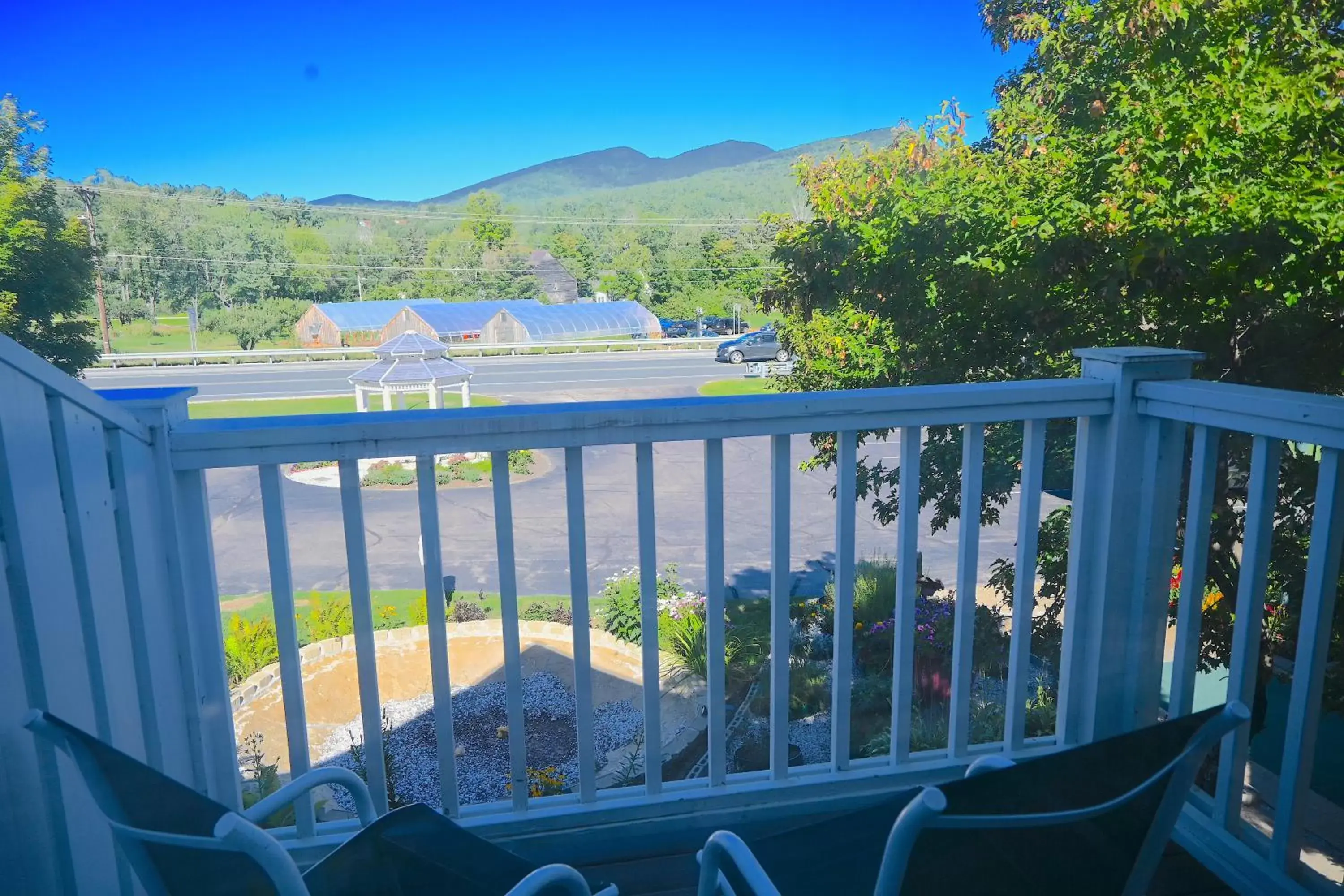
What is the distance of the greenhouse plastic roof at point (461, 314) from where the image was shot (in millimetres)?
5480

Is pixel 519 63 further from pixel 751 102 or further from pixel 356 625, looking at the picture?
pixel 356 625

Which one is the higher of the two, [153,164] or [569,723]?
[153,164]

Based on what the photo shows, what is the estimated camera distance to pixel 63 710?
1.02 m

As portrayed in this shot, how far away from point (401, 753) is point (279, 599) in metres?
3.09

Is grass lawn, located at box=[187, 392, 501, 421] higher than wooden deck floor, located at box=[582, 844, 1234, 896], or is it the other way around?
grass lawn, located at box=[187, 392, 501, 421]

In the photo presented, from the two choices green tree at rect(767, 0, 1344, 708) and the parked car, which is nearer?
green tree at rect(767, 0, 1344, 708)

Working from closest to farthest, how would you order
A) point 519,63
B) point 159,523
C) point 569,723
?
point 159,523
point 569,723
point 519,63

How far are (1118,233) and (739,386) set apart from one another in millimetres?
2130

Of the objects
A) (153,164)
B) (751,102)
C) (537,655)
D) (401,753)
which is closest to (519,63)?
(751,102)

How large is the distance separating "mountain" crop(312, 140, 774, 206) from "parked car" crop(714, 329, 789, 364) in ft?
14.1

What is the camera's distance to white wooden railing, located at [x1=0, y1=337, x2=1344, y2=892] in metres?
1.05

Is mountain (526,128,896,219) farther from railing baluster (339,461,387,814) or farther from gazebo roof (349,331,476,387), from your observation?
railing baluster (339,461,387,814)

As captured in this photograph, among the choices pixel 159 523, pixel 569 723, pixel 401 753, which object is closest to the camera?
pixel 159 523

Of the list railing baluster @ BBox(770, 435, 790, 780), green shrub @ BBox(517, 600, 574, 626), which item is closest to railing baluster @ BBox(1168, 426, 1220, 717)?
railing baluster @ BBox(770, 435, 790, 780)
